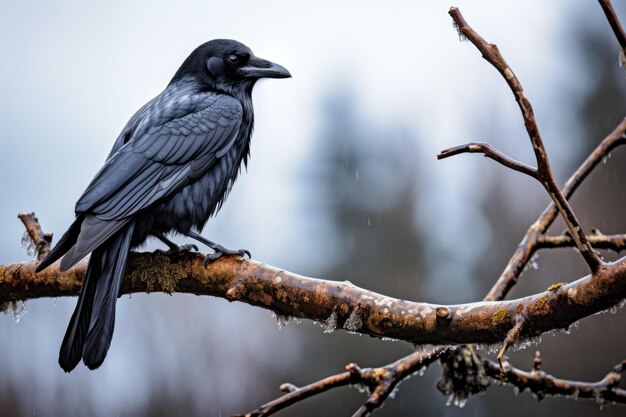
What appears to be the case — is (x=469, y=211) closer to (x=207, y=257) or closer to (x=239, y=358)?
(x=239, y=358)

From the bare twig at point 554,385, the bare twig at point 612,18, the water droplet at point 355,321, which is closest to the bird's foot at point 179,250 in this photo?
the water droplet at point 355,321

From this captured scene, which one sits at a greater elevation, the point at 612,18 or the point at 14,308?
the point at 612,18

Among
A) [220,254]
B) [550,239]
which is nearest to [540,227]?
[550,239]

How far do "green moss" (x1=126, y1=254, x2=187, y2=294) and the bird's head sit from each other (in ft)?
4.26

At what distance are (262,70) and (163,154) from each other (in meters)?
0.92

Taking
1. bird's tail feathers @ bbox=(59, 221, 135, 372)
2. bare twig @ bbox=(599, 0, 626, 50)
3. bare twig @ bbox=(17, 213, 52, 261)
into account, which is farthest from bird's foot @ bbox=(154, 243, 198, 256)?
bare twig @ bbox=(599, 0, 626, 50)

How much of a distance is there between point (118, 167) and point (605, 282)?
2.36 meters

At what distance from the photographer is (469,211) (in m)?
17.1

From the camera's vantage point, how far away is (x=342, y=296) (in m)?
3.18

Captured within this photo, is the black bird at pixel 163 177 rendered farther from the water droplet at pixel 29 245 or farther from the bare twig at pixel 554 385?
the bare twig at pixel 554 385

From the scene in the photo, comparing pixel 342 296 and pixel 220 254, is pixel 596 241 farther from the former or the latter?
pixel 220 254

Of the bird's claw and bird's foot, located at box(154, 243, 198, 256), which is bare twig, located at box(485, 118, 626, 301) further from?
bird's foot, located at box(154, 243, 198, 256)

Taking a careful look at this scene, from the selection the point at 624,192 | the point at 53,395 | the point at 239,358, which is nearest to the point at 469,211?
the point at 624,192

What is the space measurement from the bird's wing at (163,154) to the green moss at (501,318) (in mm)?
1753
